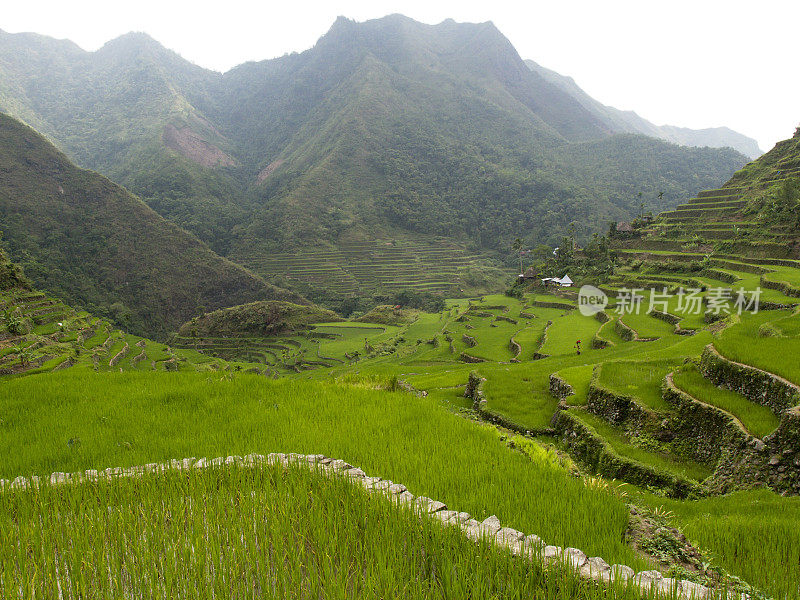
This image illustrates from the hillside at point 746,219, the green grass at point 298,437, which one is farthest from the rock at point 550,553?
the hillside at point 746,219

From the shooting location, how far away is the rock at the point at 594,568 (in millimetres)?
2504

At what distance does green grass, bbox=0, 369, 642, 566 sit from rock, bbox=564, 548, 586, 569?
0.36 m

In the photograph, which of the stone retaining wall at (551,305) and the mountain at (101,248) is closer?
the stone retaining wall at (551,305)

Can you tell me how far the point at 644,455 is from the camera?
9156 millimetres

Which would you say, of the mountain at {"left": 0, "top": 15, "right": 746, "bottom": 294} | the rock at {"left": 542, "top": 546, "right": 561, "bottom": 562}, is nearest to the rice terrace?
the rock at {"left": 542, "top": 546, "right": 561, "bottom": 562}

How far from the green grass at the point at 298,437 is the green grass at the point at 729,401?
198 inches

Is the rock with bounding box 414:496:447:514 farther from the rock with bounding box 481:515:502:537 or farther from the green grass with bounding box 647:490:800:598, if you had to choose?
the green grass with bounding box 647:490:800:598

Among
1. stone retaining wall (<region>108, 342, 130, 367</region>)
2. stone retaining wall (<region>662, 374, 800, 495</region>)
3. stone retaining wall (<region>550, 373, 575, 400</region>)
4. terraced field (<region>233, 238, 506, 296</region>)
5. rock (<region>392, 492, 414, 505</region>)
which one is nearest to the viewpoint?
rock (<region>392, 492, 414, 505</region>)

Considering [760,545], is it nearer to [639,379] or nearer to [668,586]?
[668,586]

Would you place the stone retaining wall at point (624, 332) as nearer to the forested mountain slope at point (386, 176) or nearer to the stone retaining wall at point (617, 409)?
the stone retaining wall at point (617, 409)

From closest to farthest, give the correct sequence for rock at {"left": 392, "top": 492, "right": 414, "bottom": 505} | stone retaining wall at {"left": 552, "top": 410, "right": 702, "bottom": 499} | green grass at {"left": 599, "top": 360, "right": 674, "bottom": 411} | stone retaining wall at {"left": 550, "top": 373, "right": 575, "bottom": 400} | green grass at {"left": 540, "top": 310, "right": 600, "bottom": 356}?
rock at {"left": 392, "top": 492, "right": 414, "bottom": 505} → stone retaining wall at {"left": 552, "top": 410, "right": 702, "bottom": 499} → green grass at {"left": 599, "top": 360, "right": 674, "bottom": 411} → stone retaining wall at {"left": 550, "top": 373, "right": 575, "bottom": 400} → green grass at {"left": 540, "top": 310, "right": 600, "bottom": 356}

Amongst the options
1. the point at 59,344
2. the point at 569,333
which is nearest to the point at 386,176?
the point at 569,333

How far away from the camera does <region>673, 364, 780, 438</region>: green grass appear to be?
7450mm

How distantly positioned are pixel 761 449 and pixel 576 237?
134m
